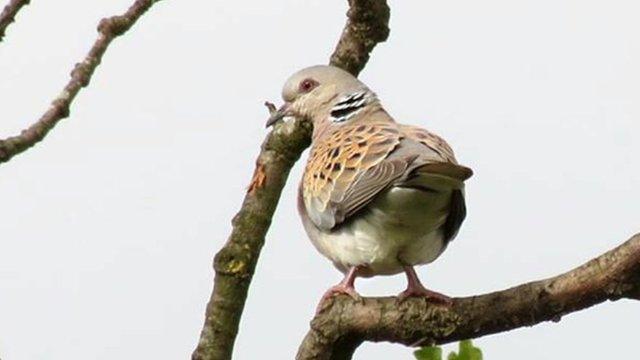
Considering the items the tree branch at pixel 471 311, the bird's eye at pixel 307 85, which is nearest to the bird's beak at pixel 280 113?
the bird's eye at pixel 307 85

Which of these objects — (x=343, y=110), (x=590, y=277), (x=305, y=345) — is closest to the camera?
(x=590, y=277)

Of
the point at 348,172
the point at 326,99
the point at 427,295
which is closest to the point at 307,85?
the point at 326,99

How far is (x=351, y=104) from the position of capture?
6.97m

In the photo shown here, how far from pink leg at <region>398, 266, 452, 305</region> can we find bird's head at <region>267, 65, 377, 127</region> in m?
1.42

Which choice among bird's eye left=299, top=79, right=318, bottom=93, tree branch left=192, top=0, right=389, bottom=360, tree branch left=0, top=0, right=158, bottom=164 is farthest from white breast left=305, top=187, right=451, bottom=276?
tree branch left=0, top=0, right=158, bottom=164

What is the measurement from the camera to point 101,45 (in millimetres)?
4027

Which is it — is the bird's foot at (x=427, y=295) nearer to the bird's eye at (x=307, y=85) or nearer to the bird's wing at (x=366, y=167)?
the bird's wing at (x=366, y=167)

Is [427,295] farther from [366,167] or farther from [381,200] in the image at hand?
[366,167]

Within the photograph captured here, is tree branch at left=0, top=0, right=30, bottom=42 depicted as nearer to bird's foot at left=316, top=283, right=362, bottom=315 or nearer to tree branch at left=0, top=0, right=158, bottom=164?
tree branch at left=0, top=0, right=158, bottom=164

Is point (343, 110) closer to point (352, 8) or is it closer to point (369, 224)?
point (352, 8)

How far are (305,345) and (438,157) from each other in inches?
43.4

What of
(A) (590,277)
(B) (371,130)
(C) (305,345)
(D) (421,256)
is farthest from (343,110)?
(A) (590,277)

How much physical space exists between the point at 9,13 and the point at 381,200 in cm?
210

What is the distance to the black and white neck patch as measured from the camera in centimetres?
694
